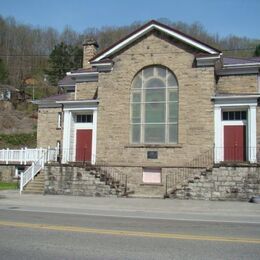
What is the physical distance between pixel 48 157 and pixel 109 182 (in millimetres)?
6927

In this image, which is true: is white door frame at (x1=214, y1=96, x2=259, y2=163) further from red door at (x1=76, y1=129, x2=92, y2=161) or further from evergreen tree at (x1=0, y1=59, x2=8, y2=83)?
evergreen tree at (x1=0, y1=59, x2=8, y2=83)

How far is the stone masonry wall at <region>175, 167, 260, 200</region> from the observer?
22.4 meters

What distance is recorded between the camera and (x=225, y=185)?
22.8 meters

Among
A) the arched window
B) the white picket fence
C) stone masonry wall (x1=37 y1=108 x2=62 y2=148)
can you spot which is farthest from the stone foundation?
stone masonry wall (x1=37 y1=108 x2=62 y2=148)

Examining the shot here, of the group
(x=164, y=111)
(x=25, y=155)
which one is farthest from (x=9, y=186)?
(x=164, y=111)

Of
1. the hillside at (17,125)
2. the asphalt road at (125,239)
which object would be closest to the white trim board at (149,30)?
the asphalt road at (125,239)

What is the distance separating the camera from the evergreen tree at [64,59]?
8175cm

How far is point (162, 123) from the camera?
26375mm

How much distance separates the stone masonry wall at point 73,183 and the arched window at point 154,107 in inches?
145

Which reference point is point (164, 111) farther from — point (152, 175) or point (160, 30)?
point (160, 30)

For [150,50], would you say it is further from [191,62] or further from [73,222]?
[73,222]

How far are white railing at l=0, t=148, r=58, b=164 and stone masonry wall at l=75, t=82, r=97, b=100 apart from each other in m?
4.45

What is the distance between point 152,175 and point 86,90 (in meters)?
8.41

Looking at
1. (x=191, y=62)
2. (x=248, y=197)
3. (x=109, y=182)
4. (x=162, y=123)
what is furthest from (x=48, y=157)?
(x=248, y=197)
